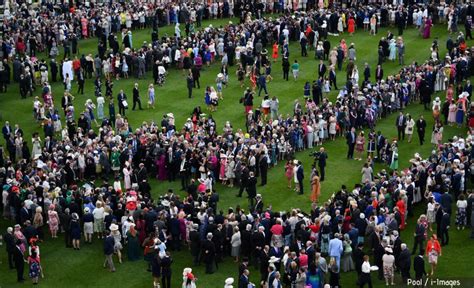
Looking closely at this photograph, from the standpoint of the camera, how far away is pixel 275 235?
33.5 meters

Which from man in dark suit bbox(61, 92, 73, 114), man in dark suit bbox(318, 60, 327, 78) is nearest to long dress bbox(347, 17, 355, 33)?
man in dark suit bbox(318, 60, 327, 78)

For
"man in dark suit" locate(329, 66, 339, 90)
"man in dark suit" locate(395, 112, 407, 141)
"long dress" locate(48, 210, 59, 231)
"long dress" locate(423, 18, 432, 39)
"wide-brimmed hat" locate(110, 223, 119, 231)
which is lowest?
"long dress" locate(48, 210, 59, 231)

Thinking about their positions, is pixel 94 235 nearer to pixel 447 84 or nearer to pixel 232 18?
pixel 447 84

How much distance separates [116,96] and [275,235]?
65.6 feet

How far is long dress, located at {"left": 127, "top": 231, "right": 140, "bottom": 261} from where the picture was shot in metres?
34.5

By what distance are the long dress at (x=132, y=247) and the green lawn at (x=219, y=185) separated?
286mm

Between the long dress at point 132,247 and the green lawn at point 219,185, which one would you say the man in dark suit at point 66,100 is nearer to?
the green lawn at point 219,185

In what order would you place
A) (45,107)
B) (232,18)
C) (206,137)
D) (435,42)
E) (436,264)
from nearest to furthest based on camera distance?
(436,264) → (206,137) → (45,107) → (435,42) → (232,18)

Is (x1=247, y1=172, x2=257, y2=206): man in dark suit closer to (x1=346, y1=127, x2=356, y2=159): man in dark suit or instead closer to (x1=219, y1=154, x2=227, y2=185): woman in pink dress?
(x1=219, y1=154, x2=227, y2=185): woman in pink dress

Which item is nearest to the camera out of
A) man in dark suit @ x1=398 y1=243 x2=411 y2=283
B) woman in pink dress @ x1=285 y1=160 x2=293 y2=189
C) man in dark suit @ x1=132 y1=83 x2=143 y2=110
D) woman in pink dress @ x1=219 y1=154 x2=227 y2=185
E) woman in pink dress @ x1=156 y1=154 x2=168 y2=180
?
man in dark suit @ x1=398 y1=243 x2=411 y2=283

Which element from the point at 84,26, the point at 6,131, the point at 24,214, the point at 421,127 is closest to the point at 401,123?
the point at 421,127

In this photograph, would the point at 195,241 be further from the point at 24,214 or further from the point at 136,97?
the point at 136,97

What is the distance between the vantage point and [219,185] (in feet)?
135

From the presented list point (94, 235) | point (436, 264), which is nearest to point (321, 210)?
point (436, 264)
